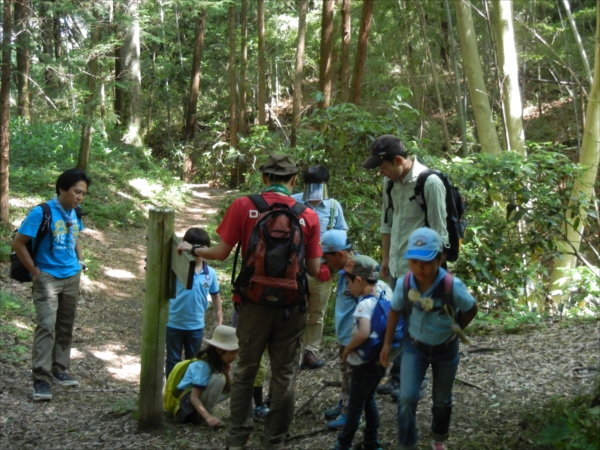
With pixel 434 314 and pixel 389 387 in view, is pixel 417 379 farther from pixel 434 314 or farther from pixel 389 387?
pixel 389 387

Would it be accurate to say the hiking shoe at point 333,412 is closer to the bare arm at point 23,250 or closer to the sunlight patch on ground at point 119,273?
the bare arm at point 23,250

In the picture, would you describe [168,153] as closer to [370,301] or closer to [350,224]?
[350,224]

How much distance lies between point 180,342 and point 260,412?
1082 millimetres

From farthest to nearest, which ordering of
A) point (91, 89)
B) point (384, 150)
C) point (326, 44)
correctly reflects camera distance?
1. point (326, 44)
2. point (91, 89)
3. point (384, 150)

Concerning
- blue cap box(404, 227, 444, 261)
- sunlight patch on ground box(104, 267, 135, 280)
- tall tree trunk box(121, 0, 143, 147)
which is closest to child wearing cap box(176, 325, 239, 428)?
blue cap box(404, 227, 444, 261)

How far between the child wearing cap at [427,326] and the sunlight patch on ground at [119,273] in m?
9.51

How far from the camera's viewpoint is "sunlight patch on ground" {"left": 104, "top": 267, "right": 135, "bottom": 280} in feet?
40.3

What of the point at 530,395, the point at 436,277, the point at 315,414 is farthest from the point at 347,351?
the point at 530,395

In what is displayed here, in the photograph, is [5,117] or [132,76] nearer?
[5,117]

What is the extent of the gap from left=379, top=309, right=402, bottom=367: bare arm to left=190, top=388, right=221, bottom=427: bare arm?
1.83 m

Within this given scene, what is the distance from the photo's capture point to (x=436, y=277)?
3484 millimetres

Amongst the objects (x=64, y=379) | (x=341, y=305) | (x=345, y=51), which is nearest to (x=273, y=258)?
(x=341, y=305)

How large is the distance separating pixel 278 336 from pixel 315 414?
1.23 meters

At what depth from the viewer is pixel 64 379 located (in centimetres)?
637
